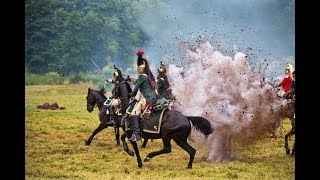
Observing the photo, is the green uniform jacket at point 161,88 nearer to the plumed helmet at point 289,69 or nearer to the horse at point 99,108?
the horse at point 99,108

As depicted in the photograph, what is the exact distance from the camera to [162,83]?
51.5ft

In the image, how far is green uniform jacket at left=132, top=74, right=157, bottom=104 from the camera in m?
Answer: 14.5

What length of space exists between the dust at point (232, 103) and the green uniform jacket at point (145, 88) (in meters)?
0.90

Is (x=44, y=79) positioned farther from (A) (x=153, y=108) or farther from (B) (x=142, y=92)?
(A) (x=153, y=108)

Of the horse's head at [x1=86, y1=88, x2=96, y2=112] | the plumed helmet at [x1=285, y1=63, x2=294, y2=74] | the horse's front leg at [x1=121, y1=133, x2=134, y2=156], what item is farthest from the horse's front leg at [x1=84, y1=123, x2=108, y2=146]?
the plumed helmet at [x1=285, y1=63, x2=294, y2=74]

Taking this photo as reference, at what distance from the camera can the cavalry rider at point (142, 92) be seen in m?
14.5

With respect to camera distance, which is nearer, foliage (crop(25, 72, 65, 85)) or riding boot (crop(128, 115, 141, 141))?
riding boot (crop(128, 115, 141, 141))

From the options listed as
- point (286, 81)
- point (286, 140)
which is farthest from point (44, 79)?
point (286, 140)

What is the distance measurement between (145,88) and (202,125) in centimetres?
110

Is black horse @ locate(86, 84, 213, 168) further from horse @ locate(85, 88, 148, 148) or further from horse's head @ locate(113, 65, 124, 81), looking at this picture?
horse @ locate(85, 88, 148, 148)

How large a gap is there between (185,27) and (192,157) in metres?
2.37

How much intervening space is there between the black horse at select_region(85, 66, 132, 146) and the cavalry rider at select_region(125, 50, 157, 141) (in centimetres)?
85

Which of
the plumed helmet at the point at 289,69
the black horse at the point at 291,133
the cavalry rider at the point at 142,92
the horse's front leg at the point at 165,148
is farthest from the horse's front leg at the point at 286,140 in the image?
the cavalry rider at the point at 142,92

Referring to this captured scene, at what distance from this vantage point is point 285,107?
15.1 metres
